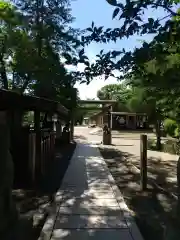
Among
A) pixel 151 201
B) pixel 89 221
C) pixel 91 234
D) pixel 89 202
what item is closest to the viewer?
pixel 91 234

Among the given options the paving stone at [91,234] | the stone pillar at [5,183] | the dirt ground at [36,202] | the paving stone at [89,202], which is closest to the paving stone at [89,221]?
the paving stone at [91,234]

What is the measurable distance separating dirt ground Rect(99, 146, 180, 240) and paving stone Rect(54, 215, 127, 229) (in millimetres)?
376

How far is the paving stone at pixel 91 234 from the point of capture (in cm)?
519

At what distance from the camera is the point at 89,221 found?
6000 millimetres

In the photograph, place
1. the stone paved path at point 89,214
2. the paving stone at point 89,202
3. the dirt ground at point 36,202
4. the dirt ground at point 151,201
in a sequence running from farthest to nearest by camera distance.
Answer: the paving stone at point 89,202 < the dirt ground at point 36,202 < the stone paved path at point 89,214 < the dirt ground at point 151,201

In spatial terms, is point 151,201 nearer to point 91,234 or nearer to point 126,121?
point 91,234

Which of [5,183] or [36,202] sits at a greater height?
[5,183]

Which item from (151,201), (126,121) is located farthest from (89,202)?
(126,121)

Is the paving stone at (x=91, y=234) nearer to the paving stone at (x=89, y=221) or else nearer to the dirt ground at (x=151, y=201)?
the paving stone at (x=89, y=221)

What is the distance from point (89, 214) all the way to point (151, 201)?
6.37ft

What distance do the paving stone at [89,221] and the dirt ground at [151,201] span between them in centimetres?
38

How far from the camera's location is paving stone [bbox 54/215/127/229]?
574cm

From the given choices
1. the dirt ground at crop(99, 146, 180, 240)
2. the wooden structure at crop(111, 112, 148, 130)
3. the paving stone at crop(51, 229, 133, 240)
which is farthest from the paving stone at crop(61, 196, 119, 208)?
the wooden structure at crop(111, 112, 148, 130)

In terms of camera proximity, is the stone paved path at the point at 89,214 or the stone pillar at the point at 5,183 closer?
the stone pillar at the point at 5,183
